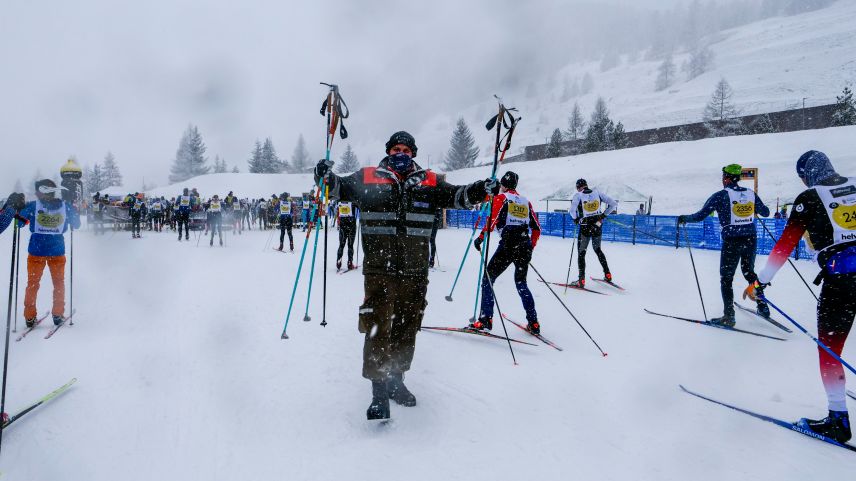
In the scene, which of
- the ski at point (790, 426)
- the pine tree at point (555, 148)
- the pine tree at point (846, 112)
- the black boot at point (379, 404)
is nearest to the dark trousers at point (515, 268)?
the ski at point (790, 426)

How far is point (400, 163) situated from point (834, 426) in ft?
11.8

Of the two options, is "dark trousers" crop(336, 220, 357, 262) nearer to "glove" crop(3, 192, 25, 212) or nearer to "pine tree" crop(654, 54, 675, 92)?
"glove" crop(3, 192, 25, 212)

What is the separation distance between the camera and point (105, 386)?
3521mm

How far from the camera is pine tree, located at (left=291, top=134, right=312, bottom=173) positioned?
87287mm

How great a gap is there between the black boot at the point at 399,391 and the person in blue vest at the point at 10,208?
4.29m

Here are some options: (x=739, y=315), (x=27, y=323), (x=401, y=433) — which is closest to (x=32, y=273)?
(x=27, y=323)

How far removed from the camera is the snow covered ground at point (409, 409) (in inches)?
99.6

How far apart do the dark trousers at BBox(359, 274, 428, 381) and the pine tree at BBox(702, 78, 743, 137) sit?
6229cm

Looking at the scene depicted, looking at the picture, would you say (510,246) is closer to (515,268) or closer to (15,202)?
(515,268)

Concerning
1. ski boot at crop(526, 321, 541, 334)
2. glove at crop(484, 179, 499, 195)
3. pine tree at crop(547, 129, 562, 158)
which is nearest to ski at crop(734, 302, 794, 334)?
ski boot at crop(526, 321, 541, 334)

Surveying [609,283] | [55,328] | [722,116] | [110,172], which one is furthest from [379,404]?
[110,172]

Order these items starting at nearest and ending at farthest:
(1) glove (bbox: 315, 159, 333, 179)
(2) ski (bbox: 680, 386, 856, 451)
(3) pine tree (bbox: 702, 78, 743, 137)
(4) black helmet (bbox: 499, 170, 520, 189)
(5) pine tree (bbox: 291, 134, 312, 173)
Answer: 1. (2) ski (bbox: 680, 386, 856, 451)
2. (1) glove (bbox: 315, 159, 333, 179)
3. (4) black helmet (bbox: 499, 170, 520, 189)
4. (3) pine tree (bbox: 702, 78, 743, 137)
5. (5) pine tree (bbox: 291, 134, 312, 173)

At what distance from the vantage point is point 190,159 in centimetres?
7100

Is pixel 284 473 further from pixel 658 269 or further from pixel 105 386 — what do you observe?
pixel 658 269
